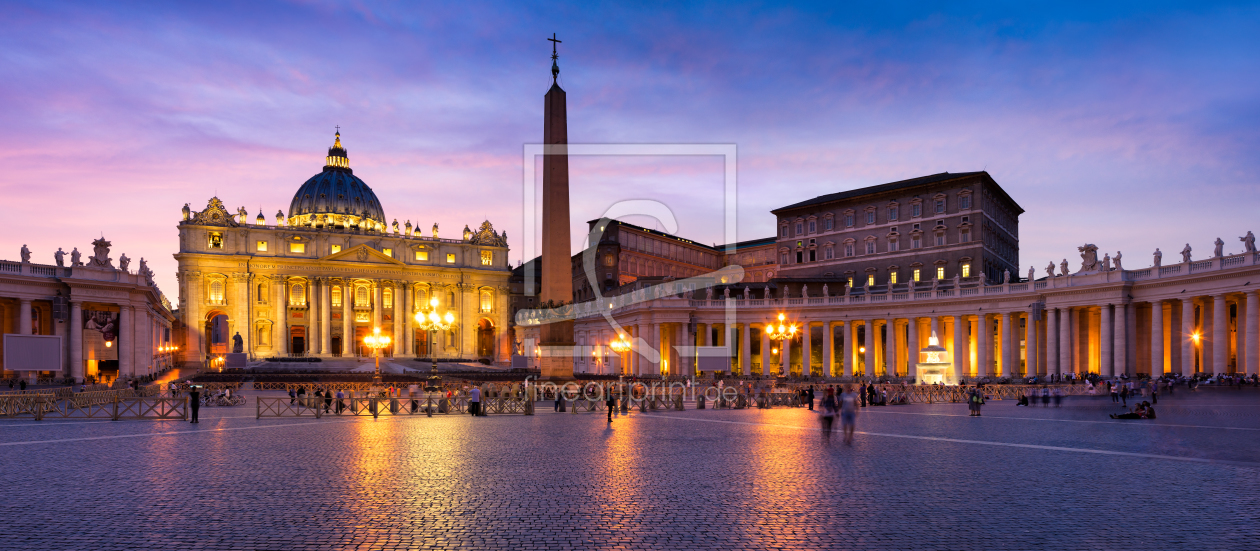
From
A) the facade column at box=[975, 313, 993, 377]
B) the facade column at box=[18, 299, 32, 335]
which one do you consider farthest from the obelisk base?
the facade column at box=[18, 299, 32, 335]

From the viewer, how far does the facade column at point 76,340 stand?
172ft

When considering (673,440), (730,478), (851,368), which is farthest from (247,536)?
(851,368)

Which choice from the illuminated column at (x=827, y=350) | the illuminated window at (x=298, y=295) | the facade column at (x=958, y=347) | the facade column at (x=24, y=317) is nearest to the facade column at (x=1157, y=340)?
the facade column at (x=958, y=347)

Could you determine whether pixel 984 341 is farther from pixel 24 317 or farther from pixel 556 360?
pixel 24 317

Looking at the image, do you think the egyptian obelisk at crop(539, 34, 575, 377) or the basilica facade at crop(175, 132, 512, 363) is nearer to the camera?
the egyptian obelisk at crop(539, 34, 575, 377)

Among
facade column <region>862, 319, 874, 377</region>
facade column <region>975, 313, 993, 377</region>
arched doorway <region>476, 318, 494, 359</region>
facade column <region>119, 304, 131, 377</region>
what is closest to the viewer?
facade column <region>119, 304, 131, 377</region>

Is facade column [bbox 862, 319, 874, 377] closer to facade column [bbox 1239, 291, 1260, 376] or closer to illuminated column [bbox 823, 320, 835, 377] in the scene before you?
illuminated column [bbox 823, 320, 835, 377]

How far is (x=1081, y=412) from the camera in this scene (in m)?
29.3

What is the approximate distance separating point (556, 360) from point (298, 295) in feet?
270

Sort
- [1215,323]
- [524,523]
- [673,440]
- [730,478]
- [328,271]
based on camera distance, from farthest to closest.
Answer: [328,271], [1215,323], [673,440], [730,478], [524,523]

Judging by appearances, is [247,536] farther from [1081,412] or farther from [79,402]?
[1081,412]

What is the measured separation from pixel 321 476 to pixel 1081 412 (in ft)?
88.5

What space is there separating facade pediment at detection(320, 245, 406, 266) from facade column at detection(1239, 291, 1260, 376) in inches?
3827

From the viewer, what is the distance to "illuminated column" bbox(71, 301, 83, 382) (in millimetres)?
52531
